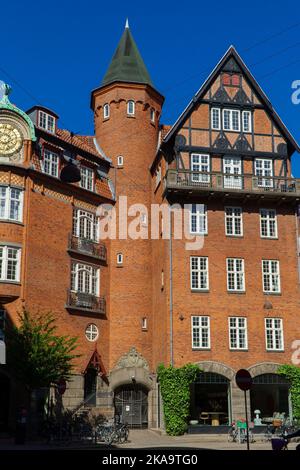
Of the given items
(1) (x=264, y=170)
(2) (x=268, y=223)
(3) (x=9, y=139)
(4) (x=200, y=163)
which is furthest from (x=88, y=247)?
(1) (x=264, y=170)

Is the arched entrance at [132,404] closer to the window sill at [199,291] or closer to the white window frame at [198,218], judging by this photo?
the window sill at [199,291]

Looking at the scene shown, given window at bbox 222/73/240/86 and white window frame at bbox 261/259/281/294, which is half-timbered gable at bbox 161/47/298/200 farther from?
white window frame at bbox 261/259/281/294

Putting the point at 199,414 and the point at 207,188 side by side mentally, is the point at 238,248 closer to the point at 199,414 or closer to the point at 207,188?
the point at 207,188

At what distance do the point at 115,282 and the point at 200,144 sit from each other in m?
10.5

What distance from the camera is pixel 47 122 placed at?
3859 centimetres

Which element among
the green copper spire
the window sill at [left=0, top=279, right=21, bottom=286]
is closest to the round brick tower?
the green copper spire

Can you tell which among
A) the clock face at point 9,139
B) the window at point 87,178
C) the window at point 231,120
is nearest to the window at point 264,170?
the window at point 231,120

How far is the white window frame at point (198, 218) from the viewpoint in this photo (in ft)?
123

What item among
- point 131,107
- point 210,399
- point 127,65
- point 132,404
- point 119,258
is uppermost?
point 127,65

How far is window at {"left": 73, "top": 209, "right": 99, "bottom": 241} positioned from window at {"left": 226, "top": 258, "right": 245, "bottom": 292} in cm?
902

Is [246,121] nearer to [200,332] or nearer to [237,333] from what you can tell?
[237,333]

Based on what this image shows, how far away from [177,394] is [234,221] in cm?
1130

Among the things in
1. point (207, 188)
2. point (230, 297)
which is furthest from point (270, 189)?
point (230, 297)

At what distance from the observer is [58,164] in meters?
38.0
